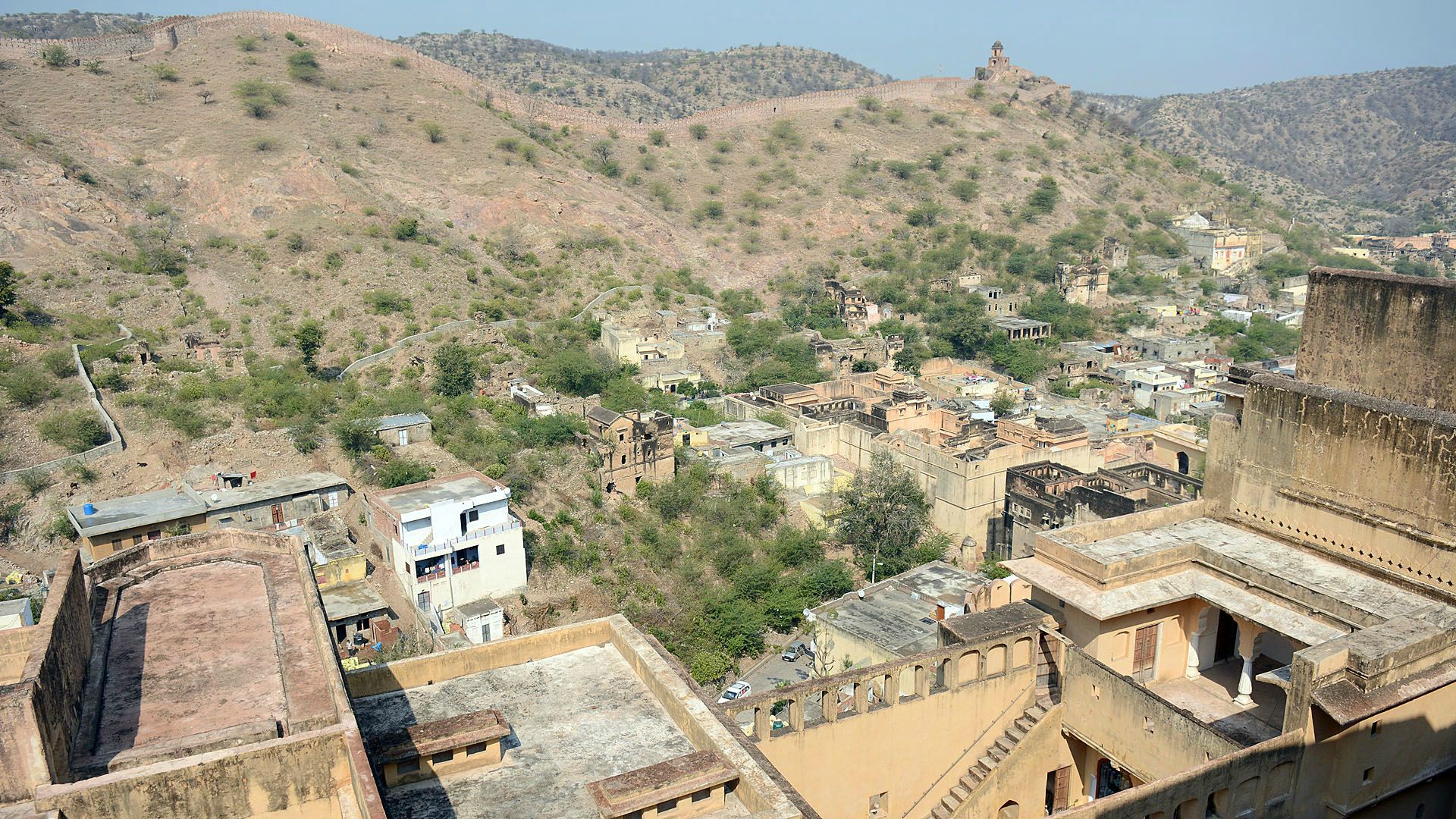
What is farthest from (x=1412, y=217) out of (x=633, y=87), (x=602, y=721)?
(x=602, y=721)

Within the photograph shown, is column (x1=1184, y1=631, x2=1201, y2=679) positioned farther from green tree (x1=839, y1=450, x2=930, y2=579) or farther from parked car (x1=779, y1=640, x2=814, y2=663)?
green tree (x1=839, y1=450, x2=930, y2=579)

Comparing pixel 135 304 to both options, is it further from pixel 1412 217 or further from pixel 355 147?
pixel 1412 217

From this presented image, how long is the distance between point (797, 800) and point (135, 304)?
32612 mm

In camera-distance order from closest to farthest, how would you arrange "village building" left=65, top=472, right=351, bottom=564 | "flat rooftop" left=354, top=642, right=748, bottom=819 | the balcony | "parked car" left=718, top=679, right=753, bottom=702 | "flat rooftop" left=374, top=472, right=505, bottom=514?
1. "flat rooftop" left=354, top=642, right=748, bottom=819
2. "village building" left=65, top=472, right=351, bottom=564
3. "parked car" left=718, top=679, right=753, bottom=702
4. the balcony
5. "flat rooftop" left=374, top=472, right=505, bottom=514

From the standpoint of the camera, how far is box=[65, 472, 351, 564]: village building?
67.3 feet

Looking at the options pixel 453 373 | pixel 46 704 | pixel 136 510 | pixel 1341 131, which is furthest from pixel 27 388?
pixel 1341 131

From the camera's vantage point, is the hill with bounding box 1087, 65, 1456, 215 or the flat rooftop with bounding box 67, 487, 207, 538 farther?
Answer: the hill with bounding box 1087, 65, 1456, 215

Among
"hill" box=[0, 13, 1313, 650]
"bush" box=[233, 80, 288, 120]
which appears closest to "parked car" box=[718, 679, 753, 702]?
"hill" box=[0, 13, 1313, 650]

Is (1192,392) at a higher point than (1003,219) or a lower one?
lower

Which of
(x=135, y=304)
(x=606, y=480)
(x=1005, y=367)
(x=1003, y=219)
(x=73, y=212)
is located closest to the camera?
(x=606, y=480)

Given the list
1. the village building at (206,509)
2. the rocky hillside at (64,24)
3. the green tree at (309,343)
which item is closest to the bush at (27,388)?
the village building at (206,509)

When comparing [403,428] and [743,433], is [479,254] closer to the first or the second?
[743,433]

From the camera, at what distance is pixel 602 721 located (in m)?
7.86

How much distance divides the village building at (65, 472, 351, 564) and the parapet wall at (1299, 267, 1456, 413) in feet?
62.7
